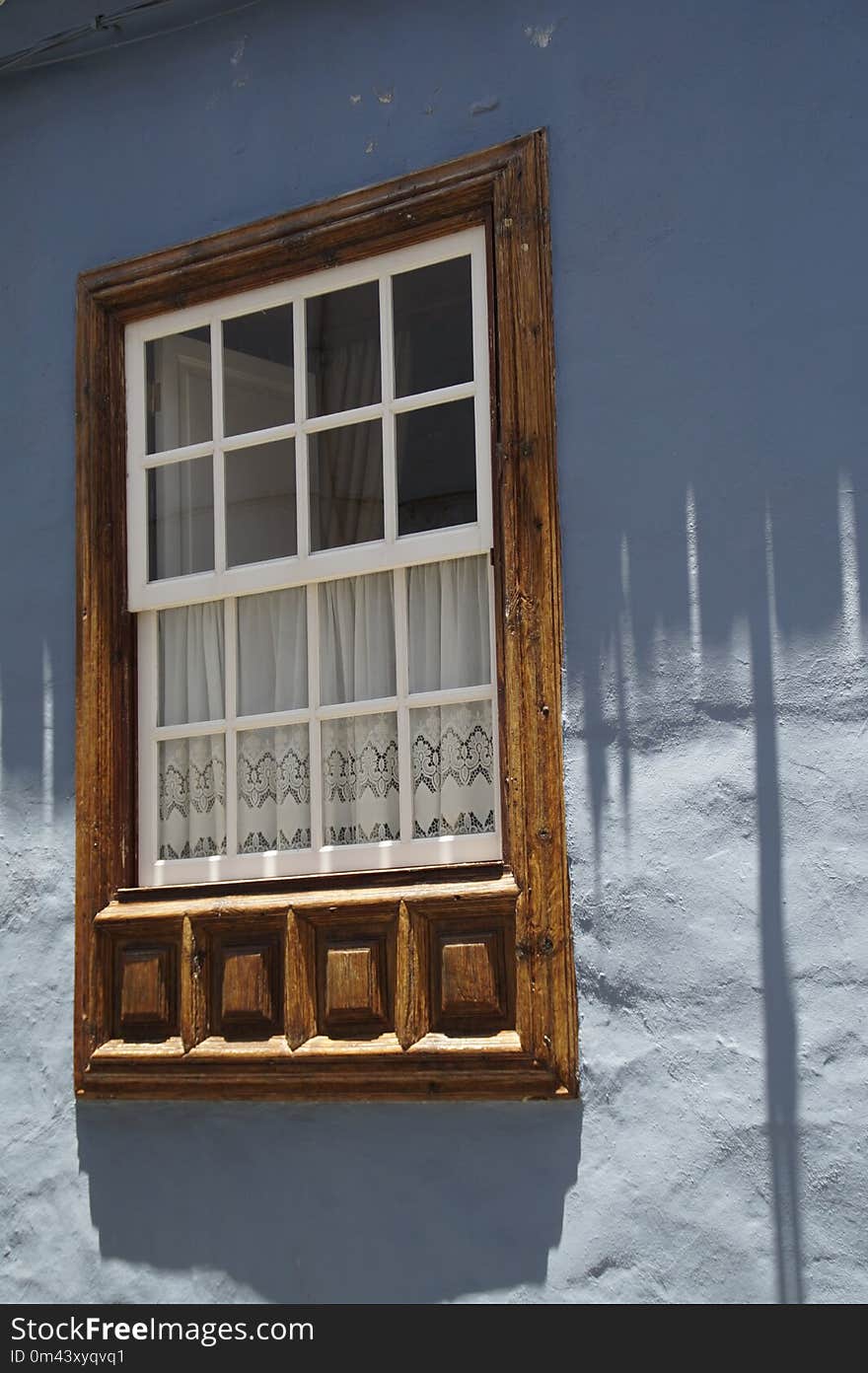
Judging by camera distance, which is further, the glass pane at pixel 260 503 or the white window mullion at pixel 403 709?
the glass pane at pixel 260 503

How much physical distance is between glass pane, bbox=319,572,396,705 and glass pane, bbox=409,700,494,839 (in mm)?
202

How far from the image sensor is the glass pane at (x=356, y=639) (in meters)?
5.35

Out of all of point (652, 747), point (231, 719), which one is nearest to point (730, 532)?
point (652, 747)

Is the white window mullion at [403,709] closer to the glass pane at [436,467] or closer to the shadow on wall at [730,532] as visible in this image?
the glass pane at [436,467]

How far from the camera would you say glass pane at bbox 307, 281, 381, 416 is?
549 centimetres

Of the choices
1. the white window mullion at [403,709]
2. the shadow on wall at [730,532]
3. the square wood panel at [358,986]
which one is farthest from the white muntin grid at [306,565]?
the shadow on wall at [730,532]

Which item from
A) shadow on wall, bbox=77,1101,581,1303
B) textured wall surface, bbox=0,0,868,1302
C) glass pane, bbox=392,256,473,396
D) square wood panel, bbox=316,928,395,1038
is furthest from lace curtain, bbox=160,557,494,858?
shadow on wall, bbox=77,1101,581,1303

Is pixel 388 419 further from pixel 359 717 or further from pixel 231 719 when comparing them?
pixel 231 719

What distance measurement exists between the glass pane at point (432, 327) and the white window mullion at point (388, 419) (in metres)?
0.03

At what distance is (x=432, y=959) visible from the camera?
4.96 metres

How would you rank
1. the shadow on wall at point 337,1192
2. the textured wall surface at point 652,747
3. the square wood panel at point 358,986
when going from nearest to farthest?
the textured wall surface at point 652,747 → the shadow on wall at point 337,1192 → the square wood panel at point 358,986

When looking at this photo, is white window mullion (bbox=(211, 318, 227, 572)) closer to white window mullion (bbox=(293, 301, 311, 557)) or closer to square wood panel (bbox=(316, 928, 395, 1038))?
white window mullion (bbox=(293, 301, 311, 557))
